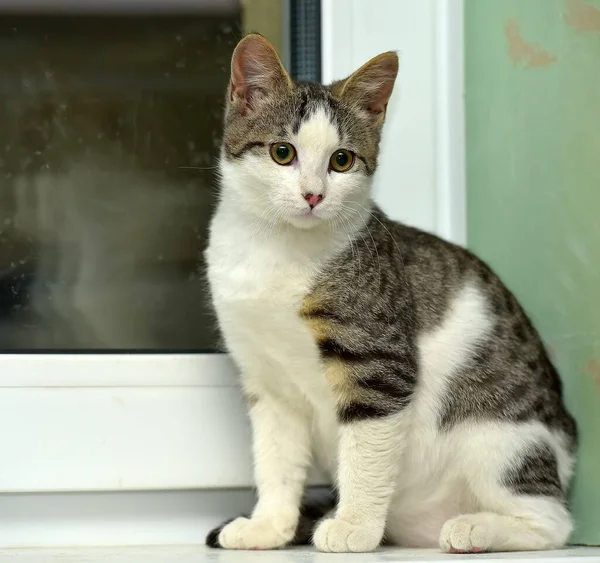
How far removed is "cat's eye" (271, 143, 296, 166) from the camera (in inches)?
57.5

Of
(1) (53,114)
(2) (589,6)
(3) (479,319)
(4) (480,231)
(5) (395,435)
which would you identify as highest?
(2) (589,6)

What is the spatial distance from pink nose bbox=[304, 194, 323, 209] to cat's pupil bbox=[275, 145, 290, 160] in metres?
0.10

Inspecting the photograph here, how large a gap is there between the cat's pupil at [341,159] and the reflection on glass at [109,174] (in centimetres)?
45

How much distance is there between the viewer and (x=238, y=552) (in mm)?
1453

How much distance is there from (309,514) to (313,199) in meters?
0.63

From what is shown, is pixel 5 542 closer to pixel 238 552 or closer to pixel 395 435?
pixel 238 552

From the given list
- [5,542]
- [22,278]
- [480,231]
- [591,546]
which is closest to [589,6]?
[480,231]

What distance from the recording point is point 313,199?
55.7 inches

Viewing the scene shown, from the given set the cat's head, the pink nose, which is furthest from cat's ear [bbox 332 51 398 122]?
the pink nose

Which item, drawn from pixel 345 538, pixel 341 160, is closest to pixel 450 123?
pixel 341 160

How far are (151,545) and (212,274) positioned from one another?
0.56 m

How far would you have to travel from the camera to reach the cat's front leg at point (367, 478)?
1.42 meters

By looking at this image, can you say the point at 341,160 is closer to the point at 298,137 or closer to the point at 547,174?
the point at 298,137

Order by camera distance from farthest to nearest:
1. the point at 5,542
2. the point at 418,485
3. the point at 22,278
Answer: the point at 22,278 < the point at 5,542 < the point at 418,485
